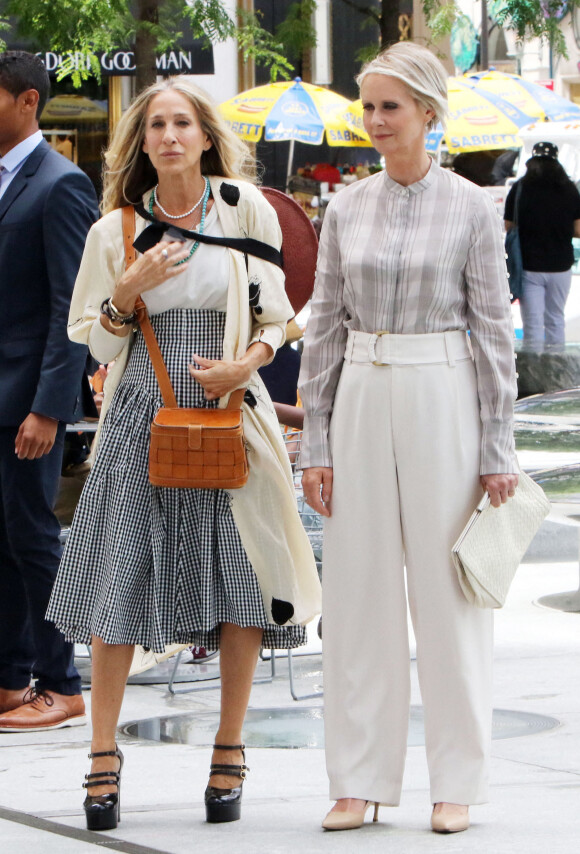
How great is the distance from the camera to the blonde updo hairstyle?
162 inches

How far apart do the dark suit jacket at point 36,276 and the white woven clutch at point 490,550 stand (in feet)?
5.88

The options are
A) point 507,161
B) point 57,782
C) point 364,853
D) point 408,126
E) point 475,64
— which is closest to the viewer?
point 364,853

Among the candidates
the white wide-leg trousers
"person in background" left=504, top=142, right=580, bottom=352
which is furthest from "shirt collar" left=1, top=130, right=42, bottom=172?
"person in background" left=504, top=142, right=580, bottom=352

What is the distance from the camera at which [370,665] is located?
3.92 metres

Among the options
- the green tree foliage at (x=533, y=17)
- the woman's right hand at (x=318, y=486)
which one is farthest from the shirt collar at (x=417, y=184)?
the green tree foliage at (x=533, y=17)

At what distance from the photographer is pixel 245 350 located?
4066mm

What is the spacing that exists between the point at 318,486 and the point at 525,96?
53.5 ft

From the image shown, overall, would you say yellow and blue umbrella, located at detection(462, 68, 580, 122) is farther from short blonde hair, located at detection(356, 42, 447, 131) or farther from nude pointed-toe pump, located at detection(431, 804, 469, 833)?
nude pointed-toe pump, located at detection(431, 804, 469, 833)

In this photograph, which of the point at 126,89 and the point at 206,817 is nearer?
the point at 206,817

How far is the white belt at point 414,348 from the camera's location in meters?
3.82

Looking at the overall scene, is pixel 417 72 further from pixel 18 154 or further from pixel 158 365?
pixel 18 154

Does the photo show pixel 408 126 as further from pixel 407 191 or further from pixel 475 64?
pixel 475 64

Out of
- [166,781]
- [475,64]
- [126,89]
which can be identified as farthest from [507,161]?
[475,64]

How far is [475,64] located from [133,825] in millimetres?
44238
